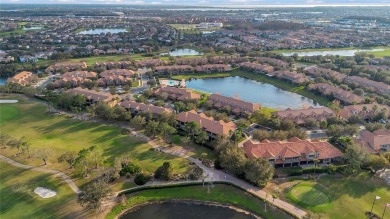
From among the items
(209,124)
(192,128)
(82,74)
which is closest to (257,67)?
(209,124)

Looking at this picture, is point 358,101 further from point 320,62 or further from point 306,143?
point 320,62

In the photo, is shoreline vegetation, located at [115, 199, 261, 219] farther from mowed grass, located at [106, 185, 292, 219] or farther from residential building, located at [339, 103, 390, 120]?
residential building, located at [339, 103, 390, 120]

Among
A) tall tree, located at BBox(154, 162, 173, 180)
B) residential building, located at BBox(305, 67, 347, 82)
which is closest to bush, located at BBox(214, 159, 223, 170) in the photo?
tall tree, located at BBox(154, 162, 173, 180)

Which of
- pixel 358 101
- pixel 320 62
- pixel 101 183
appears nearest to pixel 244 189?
pixel 101 183

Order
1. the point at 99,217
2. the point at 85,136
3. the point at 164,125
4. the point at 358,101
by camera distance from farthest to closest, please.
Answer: the point at 358,101
the point at 85,136
the point at 164,125
the point at 99,217

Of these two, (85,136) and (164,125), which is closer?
(164,125)

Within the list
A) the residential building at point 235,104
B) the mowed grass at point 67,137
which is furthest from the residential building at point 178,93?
the mowed grass at point 67,137

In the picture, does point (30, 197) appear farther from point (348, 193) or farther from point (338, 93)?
point (338, 93)
